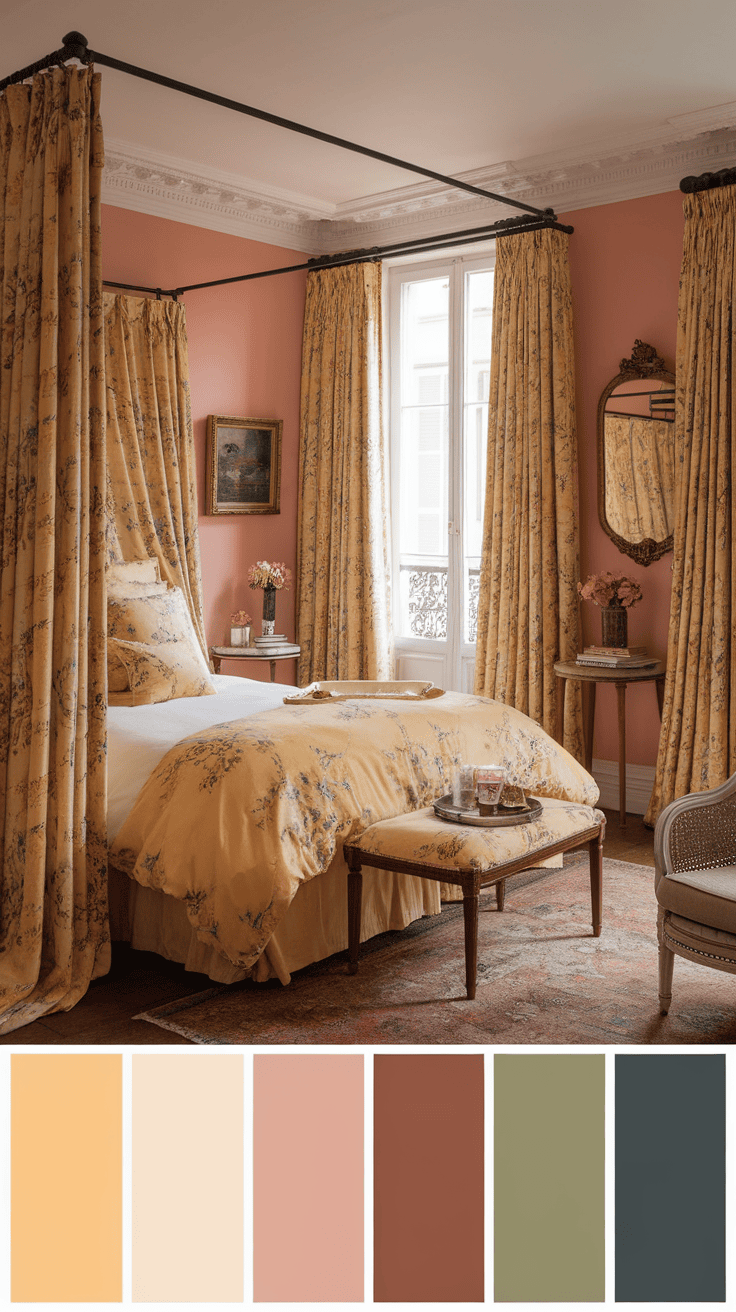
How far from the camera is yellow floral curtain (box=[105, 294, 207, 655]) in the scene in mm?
5473

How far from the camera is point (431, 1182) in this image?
5.53 ft

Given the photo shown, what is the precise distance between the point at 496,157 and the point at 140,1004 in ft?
14.7

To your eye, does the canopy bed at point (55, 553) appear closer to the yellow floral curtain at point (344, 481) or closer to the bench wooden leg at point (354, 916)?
the bench wooden leg at point (354, 916)

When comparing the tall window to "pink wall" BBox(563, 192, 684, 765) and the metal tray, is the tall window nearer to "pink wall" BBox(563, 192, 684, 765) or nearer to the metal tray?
"pink wall" BBox(563, 192, 684, 765)

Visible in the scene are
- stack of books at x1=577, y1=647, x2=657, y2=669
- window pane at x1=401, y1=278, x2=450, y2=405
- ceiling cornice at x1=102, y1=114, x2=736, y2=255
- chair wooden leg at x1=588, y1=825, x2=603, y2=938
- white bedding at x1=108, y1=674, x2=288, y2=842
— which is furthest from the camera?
window pane at x1=401, y1=278, x2=450, y2=405

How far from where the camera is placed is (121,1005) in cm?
332

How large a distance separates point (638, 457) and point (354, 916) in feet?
10.3

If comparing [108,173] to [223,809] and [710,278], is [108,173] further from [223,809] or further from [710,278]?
[223,809]

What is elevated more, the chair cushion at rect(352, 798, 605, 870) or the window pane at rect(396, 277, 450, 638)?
the window pane at rect(396, 277, 450, 638)

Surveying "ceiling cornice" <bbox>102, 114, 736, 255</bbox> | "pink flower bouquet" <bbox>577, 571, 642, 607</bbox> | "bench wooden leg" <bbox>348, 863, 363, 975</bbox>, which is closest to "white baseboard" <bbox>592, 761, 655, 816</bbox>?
"pink flower bouquet" <bbox>577, 571, 642, 607</bbox>

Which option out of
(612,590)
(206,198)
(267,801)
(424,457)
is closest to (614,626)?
(612,590)

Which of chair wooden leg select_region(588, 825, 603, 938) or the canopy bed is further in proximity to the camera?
chair wooden leg select_region(588, 825, 603, 938)

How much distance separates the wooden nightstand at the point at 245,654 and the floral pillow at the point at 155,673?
5.09 ft

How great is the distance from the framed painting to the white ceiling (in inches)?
51.1
